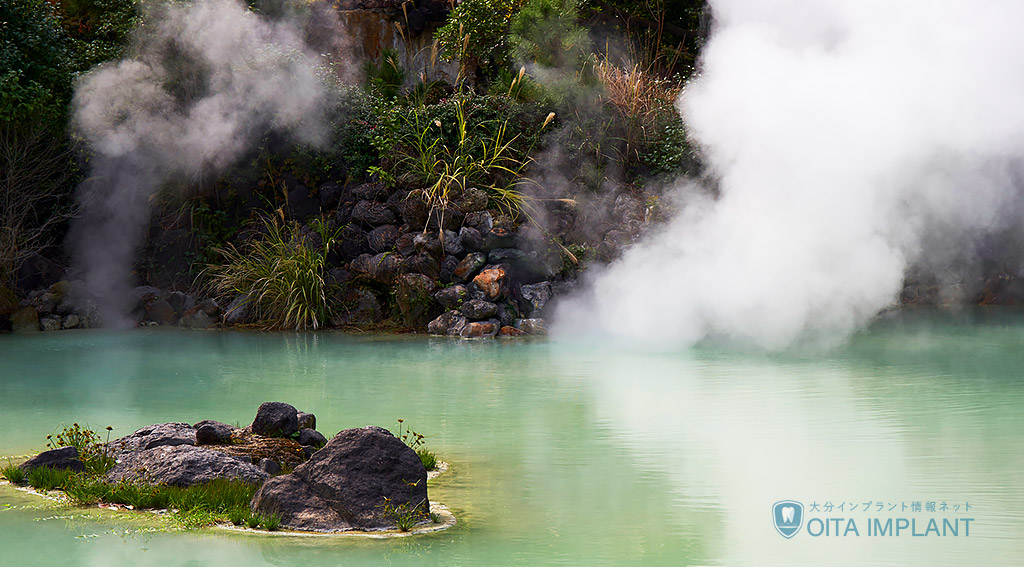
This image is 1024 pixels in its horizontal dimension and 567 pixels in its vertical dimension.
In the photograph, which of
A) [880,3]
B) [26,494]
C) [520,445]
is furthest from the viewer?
[880,3]

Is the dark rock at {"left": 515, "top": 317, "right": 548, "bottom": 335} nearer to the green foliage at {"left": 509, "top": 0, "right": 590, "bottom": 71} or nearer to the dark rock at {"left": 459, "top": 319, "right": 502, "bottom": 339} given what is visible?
the dark rock at {"left": 459, "top": 319, "right": 502, "bottom": 339}

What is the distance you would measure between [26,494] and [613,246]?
893 cm

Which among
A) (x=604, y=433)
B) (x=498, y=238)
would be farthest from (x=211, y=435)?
(x=498, y=238)

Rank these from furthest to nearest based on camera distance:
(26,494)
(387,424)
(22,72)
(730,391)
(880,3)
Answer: (22,72) → (880,3) → (730,391) → (387,424) → (26,494)

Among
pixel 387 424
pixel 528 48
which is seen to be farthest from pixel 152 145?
pixel 387 424

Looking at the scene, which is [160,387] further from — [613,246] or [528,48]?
[528,48]

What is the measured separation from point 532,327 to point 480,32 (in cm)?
542

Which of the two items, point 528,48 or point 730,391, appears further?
point 528,48

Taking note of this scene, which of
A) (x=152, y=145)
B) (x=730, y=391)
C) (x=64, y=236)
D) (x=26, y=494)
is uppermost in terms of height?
(x=152, y=145)

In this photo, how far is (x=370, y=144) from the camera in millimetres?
13820

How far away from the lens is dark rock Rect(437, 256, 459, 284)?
40.7ft

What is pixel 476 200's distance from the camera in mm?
12609

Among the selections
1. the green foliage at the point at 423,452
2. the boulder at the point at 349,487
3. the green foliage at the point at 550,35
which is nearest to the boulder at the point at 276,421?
the green foliage at the point at 423,452

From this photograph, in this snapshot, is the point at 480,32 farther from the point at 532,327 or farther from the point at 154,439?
the point at 154,439
